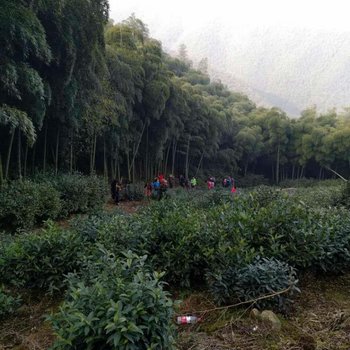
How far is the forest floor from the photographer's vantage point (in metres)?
2.25

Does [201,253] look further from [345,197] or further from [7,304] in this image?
[345,197]

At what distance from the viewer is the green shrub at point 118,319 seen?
1721mm

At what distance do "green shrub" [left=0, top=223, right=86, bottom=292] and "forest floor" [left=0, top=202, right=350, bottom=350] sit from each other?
0.18m

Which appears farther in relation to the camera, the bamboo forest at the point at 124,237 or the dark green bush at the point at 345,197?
the dark green bush at the point at 345,197

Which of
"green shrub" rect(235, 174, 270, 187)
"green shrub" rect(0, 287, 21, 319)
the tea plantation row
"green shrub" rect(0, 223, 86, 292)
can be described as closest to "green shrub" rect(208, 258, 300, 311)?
the tea plantation row

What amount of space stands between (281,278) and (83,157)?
513 inches

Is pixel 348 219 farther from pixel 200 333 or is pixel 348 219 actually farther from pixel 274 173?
pixel 274 173

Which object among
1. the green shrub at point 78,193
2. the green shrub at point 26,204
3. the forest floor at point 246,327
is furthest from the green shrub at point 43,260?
the green shrub at point 78,193

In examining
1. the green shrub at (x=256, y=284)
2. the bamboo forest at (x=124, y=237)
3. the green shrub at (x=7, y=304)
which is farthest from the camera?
the green shrub at (x=7, y=304)

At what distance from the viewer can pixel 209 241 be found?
327 centimetres

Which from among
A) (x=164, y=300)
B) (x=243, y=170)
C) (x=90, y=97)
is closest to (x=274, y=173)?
(x=243, y=170)

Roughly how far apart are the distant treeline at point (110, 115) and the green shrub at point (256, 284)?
4978 millimetres

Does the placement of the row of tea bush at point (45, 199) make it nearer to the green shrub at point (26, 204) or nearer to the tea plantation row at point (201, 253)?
the green shrub at point (26, 204)

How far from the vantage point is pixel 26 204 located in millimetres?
6926
